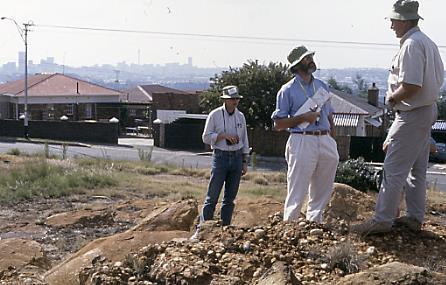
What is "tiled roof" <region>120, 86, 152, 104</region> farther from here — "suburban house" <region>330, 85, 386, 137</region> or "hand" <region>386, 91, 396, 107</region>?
"hand" <region>386, 91, 396, 107</region>

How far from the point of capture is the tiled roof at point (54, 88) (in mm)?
60281

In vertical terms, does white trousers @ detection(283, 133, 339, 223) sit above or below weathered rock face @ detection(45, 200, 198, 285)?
above

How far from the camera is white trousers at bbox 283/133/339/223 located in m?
5.84

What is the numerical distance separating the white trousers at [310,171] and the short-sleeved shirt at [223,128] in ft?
5.44

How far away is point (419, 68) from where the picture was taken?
5141 millimetres

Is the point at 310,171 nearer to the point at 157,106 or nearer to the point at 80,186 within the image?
the point at 80,186

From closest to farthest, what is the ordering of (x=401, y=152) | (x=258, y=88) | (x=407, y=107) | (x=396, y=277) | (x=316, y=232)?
(x=396, y=277), (x=316, y=232), (x=407, y=107), (x=401, y=152), (x=258, y=88)

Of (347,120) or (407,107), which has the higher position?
(407,107)

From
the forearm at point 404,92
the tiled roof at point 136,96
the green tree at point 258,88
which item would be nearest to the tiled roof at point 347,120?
the green tree at point 258,88

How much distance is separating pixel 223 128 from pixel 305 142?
192cm

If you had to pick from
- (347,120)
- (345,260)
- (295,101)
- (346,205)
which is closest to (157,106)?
(347,120)

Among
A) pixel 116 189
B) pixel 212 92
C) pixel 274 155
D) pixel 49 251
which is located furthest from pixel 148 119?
pixel 49 251

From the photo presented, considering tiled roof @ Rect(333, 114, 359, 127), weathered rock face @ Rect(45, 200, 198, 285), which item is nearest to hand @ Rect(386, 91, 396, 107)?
weathered rock face @ Rect(45, 200, 198, 285)

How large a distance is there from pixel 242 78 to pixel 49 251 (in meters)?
34.4
